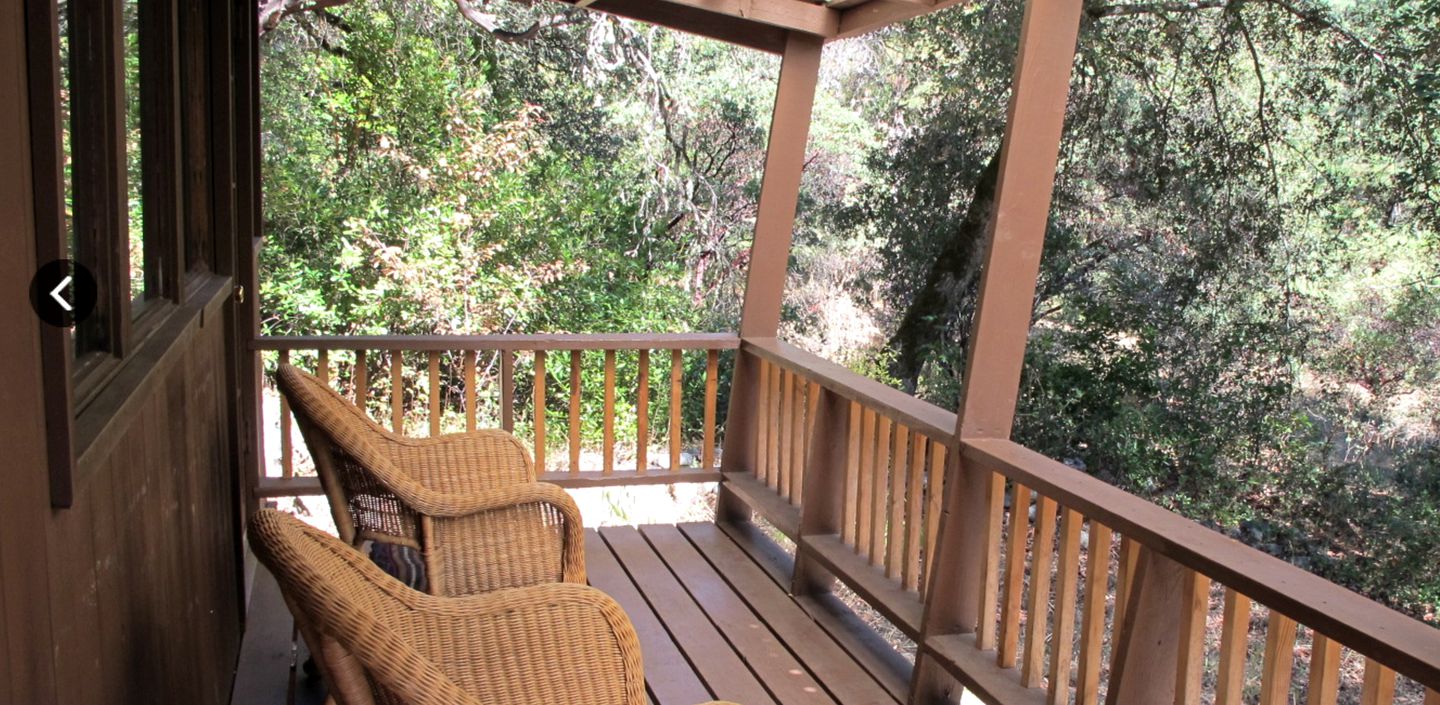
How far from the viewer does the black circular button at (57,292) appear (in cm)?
114

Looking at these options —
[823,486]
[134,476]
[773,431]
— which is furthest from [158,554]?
[773,431]

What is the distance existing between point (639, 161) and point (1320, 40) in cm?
606

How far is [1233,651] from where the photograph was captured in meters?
2.12

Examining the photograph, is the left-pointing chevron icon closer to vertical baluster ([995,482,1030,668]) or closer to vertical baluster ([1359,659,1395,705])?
vertical baluster ([1359,659,1395,705])

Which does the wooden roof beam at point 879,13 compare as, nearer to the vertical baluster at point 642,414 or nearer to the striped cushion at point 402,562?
the vertical baluster at point 642,414

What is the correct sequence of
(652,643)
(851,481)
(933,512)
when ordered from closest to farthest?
(933,512), (652,643), (851,481)

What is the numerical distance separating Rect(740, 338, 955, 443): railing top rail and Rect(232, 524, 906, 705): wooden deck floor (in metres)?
0.76

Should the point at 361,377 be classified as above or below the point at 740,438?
above

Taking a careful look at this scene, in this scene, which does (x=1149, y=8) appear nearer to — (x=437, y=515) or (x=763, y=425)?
(x=763, y=425)

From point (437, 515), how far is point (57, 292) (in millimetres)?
1535

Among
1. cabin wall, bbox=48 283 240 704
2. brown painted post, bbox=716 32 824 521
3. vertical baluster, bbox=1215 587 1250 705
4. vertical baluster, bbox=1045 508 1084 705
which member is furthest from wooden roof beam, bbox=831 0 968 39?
cabin wall, bbox=48 283 240 704

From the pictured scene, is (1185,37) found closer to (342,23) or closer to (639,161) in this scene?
(639,161)

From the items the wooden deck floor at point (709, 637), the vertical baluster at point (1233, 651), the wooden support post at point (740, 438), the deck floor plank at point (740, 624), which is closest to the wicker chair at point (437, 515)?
the wooden deck floor at point (709, 637)

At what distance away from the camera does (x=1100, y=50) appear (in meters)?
7.92
